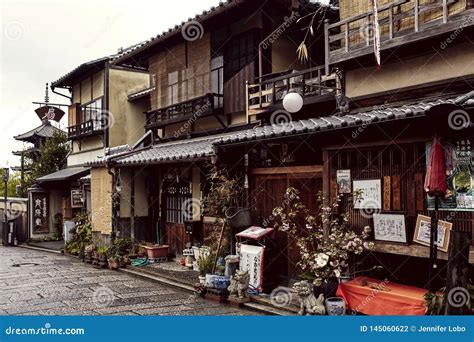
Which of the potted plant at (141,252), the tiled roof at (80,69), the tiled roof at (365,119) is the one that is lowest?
the potted plant at (141,252)

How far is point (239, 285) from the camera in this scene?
1066 centimetres

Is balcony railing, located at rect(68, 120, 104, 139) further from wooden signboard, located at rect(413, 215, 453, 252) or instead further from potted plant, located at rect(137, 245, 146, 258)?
wooden signboard, located at rect(413, 215, 453, 252)

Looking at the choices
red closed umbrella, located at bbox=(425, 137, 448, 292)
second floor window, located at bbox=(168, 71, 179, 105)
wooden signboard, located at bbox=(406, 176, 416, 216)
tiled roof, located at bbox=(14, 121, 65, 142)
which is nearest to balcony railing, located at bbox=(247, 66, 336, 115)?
wooden signboard, located at bbox=(406, 176, 416, 216)

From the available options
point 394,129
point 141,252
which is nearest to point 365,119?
point 394,129

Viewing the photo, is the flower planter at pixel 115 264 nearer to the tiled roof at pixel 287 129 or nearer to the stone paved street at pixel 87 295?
the stone paved street at pixel 87 295

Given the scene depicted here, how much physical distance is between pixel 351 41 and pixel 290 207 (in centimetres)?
443

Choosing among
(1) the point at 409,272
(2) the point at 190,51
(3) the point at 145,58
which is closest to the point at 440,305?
(1) the point at 409,272

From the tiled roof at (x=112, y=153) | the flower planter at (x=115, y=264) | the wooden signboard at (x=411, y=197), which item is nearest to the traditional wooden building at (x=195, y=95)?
the tiled roof at (x=112, y=153)

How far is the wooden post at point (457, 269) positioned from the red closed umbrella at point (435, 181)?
45cm

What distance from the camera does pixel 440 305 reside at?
7.16m

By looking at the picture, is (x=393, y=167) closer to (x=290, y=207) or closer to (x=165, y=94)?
(x=290, y=207)

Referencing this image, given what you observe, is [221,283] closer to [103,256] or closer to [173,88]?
[103,256]

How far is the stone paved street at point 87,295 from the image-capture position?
10.3m

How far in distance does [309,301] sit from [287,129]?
3.69 meters
